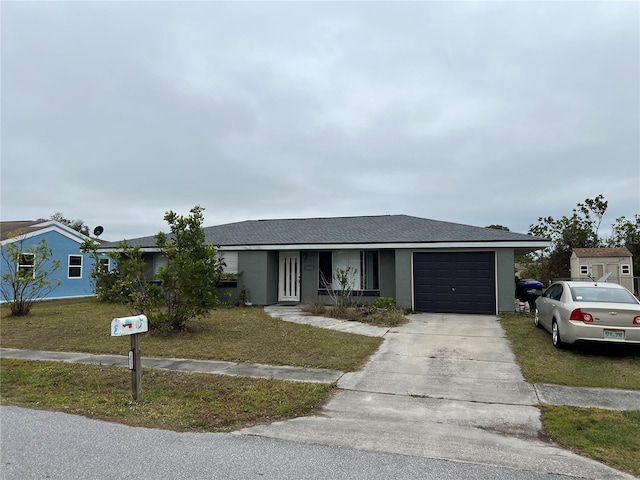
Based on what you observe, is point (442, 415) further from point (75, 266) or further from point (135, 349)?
point (75, 266)

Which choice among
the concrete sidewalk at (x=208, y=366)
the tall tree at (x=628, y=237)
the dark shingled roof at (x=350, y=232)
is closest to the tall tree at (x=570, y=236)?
the tall tree at (x=628, y=237)

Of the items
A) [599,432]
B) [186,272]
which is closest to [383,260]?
[186,272]

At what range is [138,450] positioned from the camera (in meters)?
3.74

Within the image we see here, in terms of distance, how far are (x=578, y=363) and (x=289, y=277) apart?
11.8m

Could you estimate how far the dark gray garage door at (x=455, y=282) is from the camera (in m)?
14.0

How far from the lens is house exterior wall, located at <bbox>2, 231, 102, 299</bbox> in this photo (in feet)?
68.6

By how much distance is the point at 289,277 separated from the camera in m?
17.5

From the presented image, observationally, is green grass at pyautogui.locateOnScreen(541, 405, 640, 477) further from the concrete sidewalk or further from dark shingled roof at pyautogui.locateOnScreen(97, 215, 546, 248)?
dark shingled roof at pyautogui.locateOnScreen(97, 215, 546, 248)

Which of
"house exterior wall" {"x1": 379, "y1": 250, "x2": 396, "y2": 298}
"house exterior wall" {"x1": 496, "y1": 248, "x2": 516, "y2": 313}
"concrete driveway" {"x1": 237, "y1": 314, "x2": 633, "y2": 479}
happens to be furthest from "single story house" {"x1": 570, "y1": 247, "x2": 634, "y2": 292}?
"concrete driveway" {"x1": 237, "y1": 314, "x2": 633, "y2": 479}

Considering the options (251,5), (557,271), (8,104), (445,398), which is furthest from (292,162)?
(557,271)

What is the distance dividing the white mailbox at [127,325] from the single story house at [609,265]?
2401 centimetres

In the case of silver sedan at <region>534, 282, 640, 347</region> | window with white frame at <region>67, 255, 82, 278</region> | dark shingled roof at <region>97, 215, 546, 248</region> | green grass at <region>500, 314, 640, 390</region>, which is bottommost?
green grass at <region>500, 314, 640, 390</region>

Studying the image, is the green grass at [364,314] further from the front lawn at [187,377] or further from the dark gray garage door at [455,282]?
the front lawn at [187,377]

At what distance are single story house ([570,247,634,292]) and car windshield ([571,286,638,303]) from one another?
646 inches
